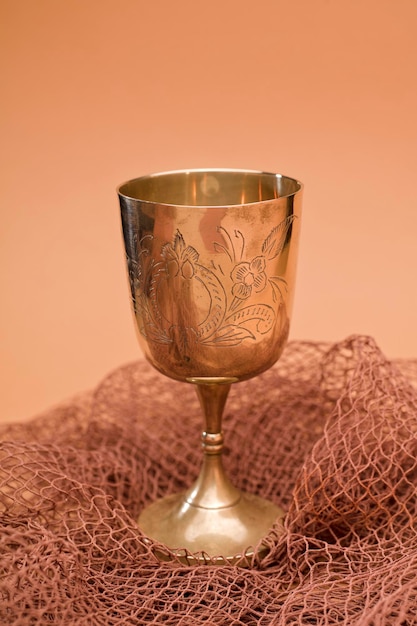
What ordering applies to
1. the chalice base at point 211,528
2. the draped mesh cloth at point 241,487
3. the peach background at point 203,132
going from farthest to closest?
the peach background at point 203,132, the chalice base at point 211,528, the draped mesh cloth at point 241,487

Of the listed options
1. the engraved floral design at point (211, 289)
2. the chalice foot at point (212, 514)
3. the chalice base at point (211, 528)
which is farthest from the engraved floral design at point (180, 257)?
the chalice base at point (211, 528)

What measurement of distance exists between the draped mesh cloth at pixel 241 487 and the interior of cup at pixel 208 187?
0.18 metres

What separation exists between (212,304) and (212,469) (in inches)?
7.7

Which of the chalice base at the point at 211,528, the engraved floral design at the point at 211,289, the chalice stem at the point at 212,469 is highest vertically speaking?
the engraved floral design at the point at 211,289

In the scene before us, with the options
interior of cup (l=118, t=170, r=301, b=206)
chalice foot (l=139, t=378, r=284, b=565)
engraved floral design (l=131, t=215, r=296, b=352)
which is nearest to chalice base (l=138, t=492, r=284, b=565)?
chalice foot (l=139, t=378, r=284, b=565)

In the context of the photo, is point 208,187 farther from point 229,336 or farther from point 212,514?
point 212,514

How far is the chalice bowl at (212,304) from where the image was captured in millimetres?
749

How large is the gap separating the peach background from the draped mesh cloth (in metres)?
0.31

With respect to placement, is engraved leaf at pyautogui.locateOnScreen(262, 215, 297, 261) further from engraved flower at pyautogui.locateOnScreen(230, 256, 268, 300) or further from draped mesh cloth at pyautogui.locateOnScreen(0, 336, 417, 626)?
draped mesh cloth at pyautogui.locateOnScreen(0, 336, 417, 626)

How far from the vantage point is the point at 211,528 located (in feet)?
2.78

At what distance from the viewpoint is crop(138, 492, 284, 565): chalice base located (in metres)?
0.81

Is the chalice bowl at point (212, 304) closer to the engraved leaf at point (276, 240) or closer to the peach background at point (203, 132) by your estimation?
the engraved leaf at point (276, 240)

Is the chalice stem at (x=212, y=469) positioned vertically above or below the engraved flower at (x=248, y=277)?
below

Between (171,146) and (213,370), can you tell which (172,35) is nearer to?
(171,146)
